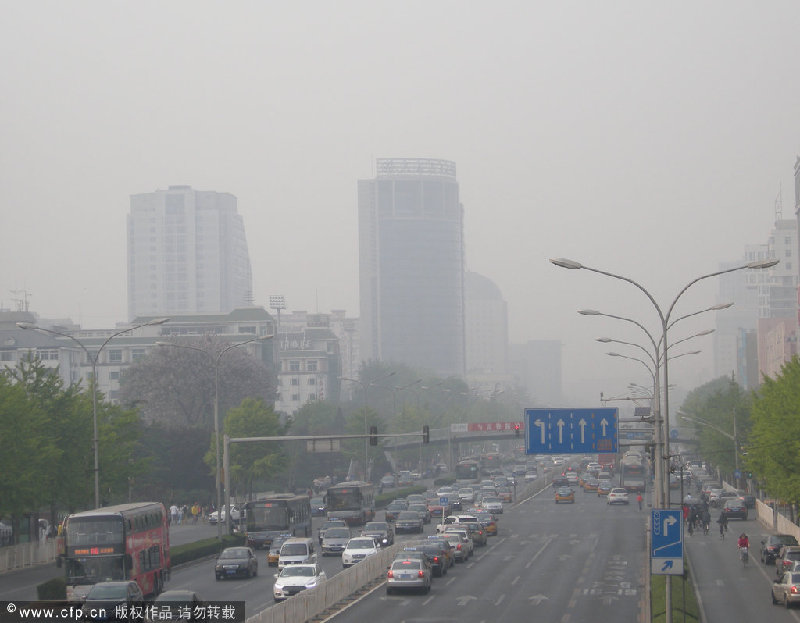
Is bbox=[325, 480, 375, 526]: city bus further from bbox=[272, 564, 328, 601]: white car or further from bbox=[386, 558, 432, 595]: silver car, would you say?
bbox=[272, 564, 328, 601]: white car

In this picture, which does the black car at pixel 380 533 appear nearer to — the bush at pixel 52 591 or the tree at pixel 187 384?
the bush at pixel 52 591

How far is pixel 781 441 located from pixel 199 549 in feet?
90.9

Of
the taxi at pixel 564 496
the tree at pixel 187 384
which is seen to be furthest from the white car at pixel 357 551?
the tree at pixel 187 384

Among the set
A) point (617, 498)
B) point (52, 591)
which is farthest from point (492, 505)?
point (52, 591)

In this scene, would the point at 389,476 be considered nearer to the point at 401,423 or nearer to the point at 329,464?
the point at 329,464

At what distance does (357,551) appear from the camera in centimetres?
5325

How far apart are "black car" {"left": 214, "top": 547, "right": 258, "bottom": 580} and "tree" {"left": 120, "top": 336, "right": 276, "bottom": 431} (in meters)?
74.0

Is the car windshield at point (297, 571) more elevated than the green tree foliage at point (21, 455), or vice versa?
the green tree foliage at point (21, 455)

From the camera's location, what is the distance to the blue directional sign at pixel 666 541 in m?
25.9

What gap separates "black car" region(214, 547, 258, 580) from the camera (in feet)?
163

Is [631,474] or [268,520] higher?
[268,520]

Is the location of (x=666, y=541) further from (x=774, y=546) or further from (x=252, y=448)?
(x=252, y=448)

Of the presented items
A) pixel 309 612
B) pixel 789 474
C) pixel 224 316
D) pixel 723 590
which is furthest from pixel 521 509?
pixel 224 316

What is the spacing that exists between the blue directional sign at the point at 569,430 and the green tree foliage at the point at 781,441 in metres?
14.9
